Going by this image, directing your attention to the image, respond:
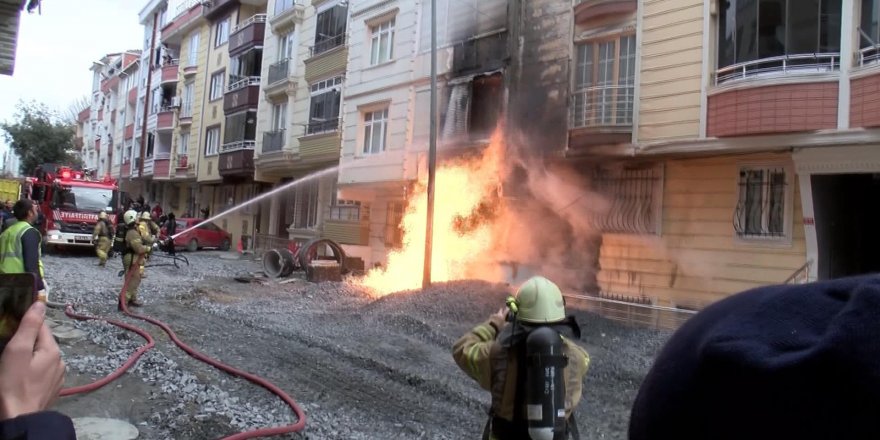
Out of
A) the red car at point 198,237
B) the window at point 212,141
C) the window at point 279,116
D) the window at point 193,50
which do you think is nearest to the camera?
the window at point 279,116

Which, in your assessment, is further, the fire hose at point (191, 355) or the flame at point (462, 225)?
the flame at point (462, 225)

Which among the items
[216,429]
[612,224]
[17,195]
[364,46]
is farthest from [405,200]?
[17,195]

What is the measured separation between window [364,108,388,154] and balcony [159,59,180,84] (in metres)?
23.4

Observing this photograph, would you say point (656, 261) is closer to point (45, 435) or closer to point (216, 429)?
point (216, 429)

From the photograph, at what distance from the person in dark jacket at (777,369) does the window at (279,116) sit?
25967 millimetres

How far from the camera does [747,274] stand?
10.7 metres

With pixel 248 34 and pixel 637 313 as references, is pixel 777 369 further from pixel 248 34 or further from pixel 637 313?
pixel 248 34

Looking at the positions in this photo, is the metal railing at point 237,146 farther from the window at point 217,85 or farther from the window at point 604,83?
the window at point 604,83

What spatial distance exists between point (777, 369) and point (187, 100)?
39220mm

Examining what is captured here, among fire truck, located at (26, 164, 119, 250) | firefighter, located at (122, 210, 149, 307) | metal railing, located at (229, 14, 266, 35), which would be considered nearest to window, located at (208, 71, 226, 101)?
metal railing, located at (229, 14, 266, 35)

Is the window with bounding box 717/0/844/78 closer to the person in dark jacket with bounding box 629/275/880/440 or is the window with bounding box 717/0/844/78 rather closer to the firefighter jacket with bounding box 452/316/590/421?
the firefighter jacket with bounding box 452/316/590/421

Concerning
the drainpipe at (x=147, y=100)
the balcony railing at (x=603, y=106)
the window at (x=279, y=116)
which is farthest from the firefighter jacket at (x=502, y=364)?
the drainpipe at (x=147, y=100)

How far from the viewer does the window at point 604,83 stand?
12375mm

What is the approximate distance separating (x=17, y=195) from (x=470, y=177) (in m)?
17.8
